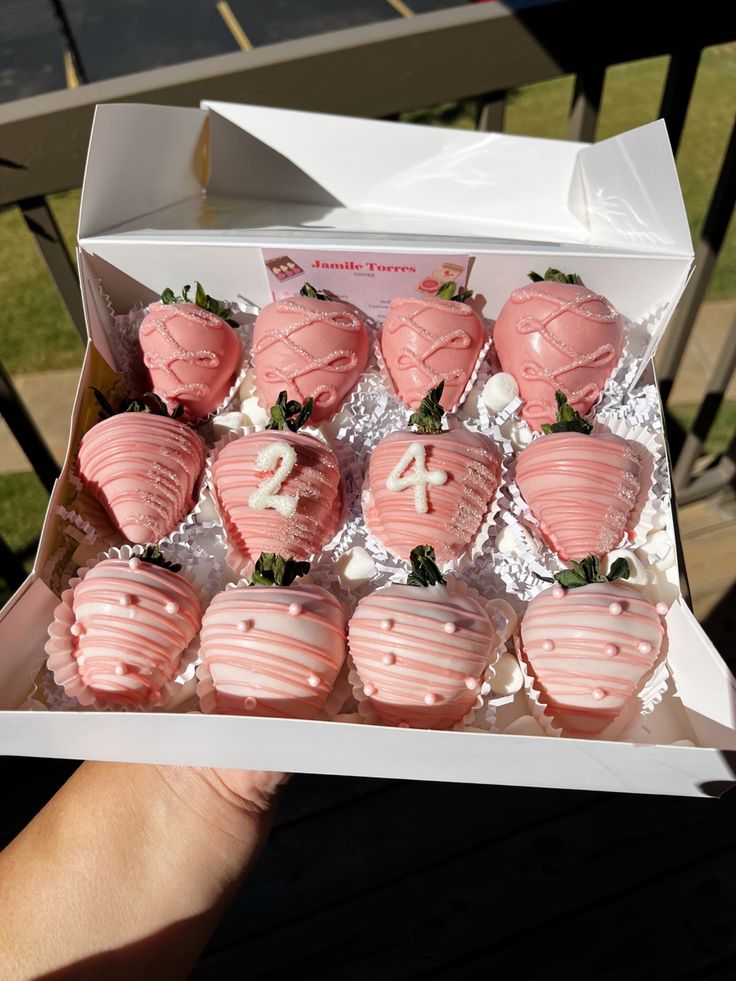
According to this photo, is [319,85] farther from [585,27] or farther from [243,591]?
[243,591]

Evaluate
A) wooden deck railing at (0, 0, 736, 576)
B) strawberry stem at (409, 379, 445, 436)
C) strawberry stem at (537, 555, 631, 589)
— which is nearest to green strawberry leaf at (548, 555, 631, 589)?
strawberry stem at (537, 555, 631, 589)

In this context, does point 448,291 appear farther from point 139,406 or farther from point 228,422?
point 139,406

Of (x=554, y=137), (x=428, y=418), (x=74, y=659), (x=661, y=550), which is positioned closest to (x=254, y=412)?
(x=428, y=418)

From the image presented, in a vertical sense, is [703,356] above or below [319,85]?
below

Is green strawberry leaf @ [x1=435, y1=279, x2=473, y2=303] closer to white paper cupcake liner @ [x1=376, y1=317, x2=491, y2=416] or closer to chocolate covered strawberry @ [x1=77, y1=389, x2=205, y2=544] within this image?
white paper cupcake liner @ [x1=376, y1=317, x2=491, y2=416]

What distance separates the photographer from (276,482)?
1376 millimetres

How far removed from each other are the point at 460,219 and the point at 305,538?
1.01m

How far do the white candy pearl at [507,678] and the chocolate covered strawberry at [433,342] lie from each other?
0.60 metres

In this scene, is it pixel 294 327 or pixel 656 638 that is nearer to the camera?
pixel 656 638

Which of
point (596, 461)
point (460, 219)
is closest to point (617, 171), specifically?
point (460, 219)

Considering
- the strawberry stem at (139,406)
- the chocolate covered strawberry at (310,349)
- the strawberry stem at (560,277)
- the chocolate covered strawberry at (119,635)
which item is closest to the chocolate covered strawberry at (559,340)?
the strawberry stem at (560,277)

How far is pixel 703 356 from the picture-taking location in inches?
131

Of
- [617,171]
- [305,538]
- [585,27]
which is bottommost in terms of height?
[305,538]

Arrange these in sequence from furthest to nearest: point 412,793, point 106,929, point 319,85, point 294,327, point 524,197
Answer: point 412,793 → point 524,197 → point 319,85 → point 294,327 → point 106,929
